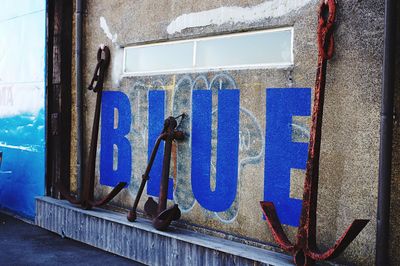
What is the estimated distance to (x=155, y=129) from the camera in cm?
546

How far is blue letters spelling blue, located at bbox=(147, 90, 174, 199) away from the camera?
5410mm

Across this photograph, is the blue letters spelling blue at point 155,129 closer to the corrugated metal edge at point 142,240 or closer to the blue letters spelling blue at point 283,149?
the corrugated metal edge at point 142,240

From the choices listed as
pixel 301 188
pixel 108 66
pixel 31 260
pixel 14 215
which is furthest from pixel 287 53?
pixel 14 215

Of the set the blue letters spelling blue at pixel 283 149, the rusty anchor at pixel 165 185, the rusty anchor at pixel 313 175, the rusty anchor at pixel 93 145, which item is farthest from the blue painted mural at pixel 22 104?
the rusty anchor at pixel 313 175

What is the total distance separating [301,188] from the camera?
4.13m

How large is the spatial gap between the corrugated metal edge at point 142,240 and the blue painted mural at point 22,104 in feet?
2.22

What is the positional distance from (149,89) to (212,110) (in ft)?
3.27

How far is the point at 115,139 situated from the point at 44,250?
59.1 inches

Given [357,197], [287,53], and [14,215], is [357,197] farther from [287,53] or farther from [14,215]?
[14,215]

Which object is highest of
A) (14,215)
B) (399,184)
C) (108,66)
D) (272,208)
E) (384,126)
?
(108,66)

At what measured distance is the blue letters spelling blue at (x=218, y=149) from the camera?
184 inches

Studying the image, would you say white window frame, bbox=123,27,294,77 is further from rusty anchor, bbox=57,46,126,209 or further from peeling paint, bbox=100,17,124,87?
rusty anchor, bbox=57,46,126,209

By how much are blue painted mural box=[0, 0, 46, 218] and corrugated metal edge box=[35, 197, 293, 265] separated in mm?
677

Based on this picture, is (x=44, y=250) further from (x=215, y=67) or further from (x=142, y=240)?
(x=215, y=67)
